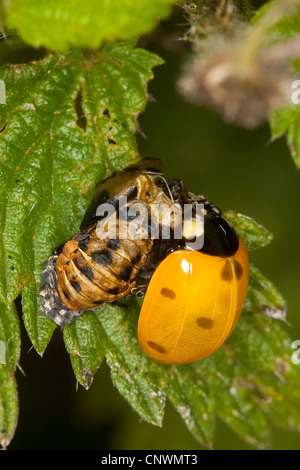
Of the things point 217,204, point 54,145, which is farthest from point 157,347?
point 217,204

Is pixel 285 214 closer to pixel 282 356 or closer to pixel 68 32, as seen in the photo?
pixel 282 356

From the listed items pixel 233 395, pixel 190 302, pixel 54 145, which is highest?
pixel 54 145

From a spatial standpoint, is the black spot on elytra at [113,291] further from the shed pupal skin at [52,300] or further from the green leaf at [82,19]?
the green leaf at [82,19]

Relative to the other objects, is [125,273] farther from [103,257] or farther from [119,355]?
[119,355]

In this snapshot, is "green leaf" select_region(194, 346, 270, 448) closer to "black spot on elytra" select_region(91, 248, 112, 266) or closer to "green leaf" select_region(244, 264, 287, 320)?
"green leaf" select_region(244, 264, 287, 320)

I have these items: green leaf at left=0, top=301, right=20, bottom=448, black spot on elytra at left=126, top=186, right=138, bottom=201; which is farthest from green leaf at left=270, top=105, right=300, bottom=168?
green leaf at left=0, top=301, right=20, bottom=448

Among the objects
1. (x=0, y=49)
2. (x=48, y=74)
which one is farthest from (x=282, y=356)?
(x=0, y=49)
